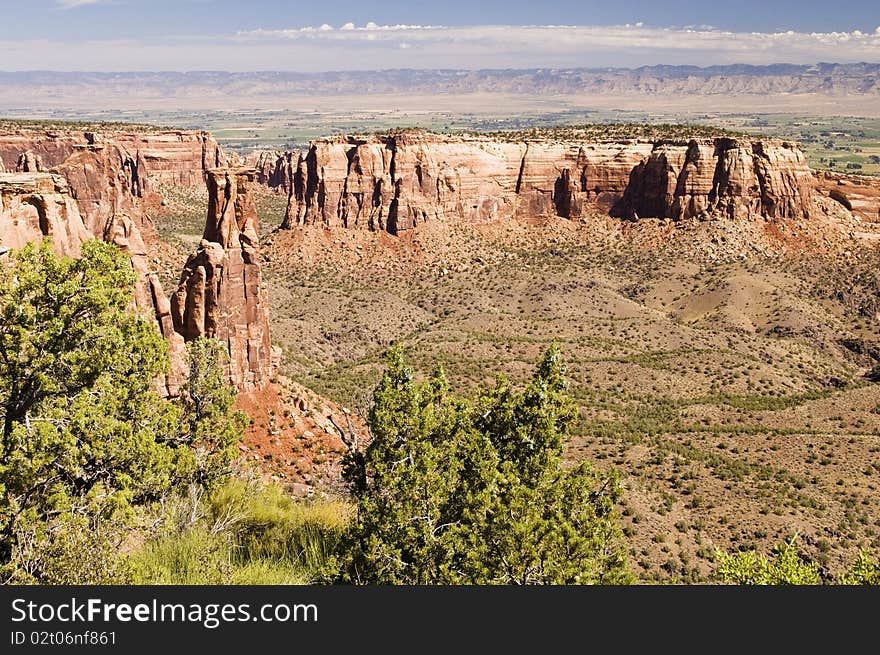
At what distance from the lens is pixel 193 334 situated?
35938mm

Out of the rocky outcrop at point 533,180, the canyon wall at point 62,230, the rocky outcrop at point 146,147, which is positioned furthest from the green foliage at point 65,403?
the rocky outcrop at point 146,147

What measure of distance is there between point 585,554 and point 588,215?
92147mm

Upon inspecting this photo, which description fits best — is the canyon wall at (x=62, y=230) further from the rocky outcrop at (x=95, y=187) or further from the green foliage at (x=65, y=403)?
the rocky outcrop at (x=95, y=187)

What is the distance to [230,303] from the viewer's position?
3653 cm

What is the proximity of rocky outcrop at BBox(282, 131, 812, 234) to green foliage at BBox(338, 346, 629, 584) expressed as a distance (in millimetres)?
78079

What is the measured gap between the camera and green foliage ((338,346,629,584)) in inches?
598

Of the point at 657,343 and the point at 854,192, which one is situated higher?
the point at 854,192

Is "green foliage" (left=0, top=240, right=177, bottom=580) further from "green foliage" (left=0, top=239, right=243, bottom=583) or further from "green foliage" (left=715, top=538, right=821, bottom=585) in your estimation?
"green foliage" (left=715, top=538, right=821, bottom=585)

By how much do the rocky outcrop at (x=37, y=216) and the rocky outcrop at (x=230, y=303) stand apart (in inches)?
294

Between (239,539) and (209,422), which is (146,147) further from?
(239,539)

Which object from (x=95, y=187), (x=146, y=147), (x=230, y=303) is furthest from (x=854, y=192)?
(x=146, y=147)

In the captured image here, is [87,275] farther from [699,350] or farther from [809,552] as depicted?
[699,350]

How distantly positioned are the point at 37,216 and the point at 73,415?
15.5 m

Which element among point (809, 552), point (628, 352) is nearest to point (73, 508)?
point (809, 552)
